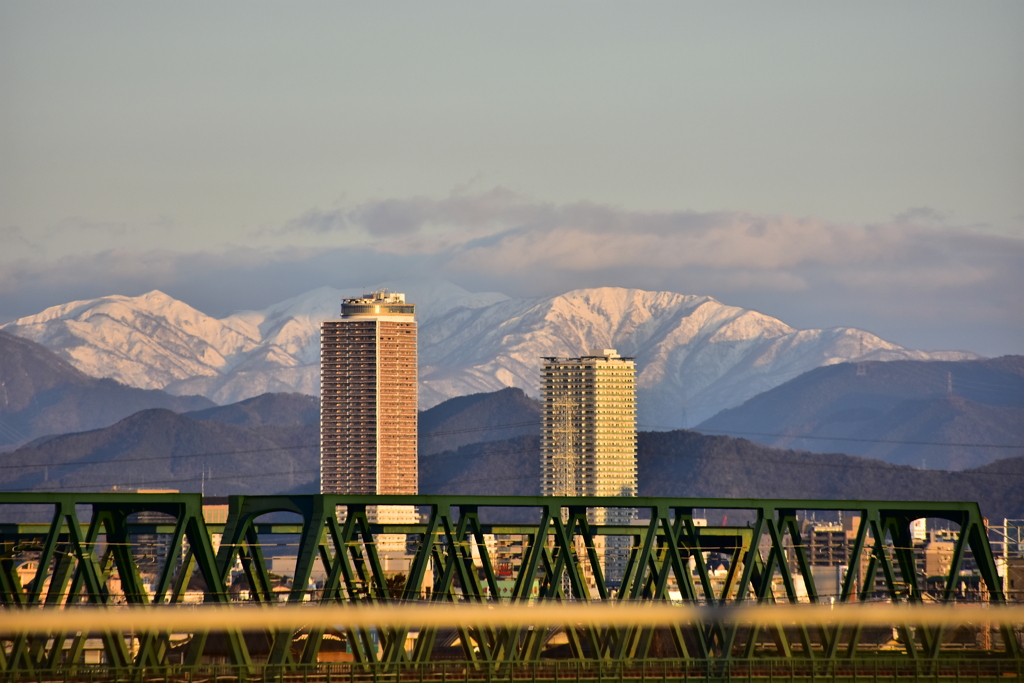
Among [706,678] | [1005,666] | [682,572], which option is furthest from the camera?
[1005,666]

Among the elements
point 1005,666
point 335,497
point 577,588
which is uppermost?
point 335,497

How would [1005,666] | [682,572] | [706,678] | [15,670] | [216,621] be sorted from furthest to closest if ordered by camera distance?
[1005,666], [682,572], [706,678], [15,670], [216,621]

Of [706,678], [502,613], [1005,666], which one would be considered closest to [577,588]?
[706,678]

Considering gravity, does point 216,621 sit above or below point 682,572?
above

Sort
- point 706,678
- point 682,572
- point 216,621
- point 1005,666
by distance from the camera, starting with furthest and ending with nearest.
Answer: point 1005,666, point 682,572, point 706,678, point 216,621

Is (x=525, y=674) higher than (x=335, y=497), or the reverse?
(x=335, y=497)

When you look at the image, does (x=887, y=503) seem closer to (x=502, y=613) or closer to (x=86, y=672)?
(x=86, y=672)

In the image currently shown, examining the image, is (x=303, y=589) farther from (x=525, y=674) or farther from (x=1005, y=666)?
(x=1005, y=666)

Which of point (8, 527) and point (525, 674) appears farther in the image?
point (8, 527)

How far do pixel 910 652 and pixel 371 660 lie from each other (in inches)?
1087

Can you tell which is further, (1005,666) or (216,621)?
(1005,666)

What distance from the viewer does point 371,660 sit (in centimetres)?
7481

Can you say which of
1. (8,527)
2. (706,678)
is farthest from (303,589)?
(8,527)

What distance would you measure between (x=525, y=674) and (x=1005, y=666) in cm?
2974
